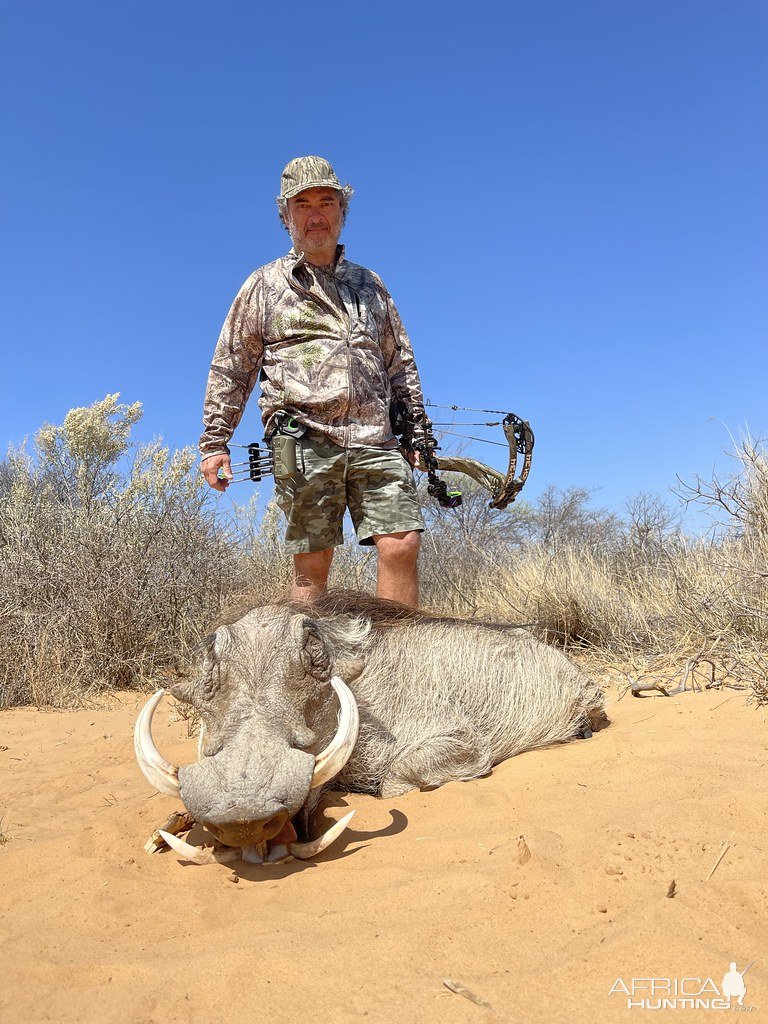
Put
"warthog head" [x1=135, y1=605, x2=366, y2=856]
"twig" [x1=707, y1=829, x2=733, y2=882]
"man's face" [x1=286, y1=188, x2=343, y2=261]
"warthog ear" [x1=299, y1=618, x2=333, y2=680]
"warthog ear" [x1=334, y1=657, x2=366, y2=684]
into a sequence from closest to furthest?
"twig" [x1=707, y1=829, x2=733, y2=882]
"warthog head" [x1=135, y1=605, x2=366, y2=856]
"warthog ear" [x1=299, y1=618, x2=333, y2=680]
"warthog ear" [x1=334, y1=657, x2=366, y2=684]
"man's face" [x1=286, y1=188, x2=343, y2=261]

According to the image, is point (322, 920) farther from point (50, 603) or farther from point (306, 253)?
point (50, 603)

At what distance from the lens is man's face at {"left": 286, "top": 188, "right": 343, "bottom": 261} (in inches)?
181

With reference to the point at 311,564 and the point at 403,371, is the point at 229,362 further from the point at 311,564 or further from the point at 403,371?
the point at 311,564

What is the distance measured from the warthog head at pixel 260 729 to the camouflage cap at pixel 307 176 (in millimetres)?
2604

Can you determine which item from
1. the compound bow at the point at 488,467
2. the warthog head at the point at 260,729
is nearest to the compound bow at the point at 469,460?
the compound bow at the point at 488,467

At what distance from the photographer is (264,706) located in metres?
2.75

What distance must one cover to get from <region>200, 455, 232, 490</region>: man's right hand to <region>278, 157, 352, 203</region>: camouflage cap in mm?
1615

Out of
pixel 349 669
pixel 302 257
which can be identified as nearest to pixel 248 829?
pixel 349 669

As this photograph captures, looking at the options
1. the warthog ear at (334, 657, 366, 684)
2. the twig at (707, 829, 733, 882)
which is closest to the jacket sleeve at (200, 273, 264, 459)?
the warthog ear at (334, 657, 366, 684)

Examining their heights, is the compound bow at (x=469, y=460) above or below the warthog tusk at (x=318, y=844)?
above

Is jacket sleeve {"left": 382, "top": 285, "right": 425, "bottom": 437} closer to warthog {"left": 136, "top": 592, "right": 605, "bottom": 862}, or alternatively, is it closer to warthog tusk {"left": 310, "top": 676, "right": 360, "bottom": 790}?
warthog {"left": 136, "top": 592, "right": 605, "bottom": 862}

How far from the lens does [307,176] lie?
451 centimetres

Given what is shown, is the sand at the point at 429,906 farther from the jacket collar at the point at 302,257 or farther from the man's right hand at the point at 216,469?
the jacket collar at the point at 302,257

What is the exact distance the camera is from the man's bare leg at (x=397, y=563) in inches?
177
